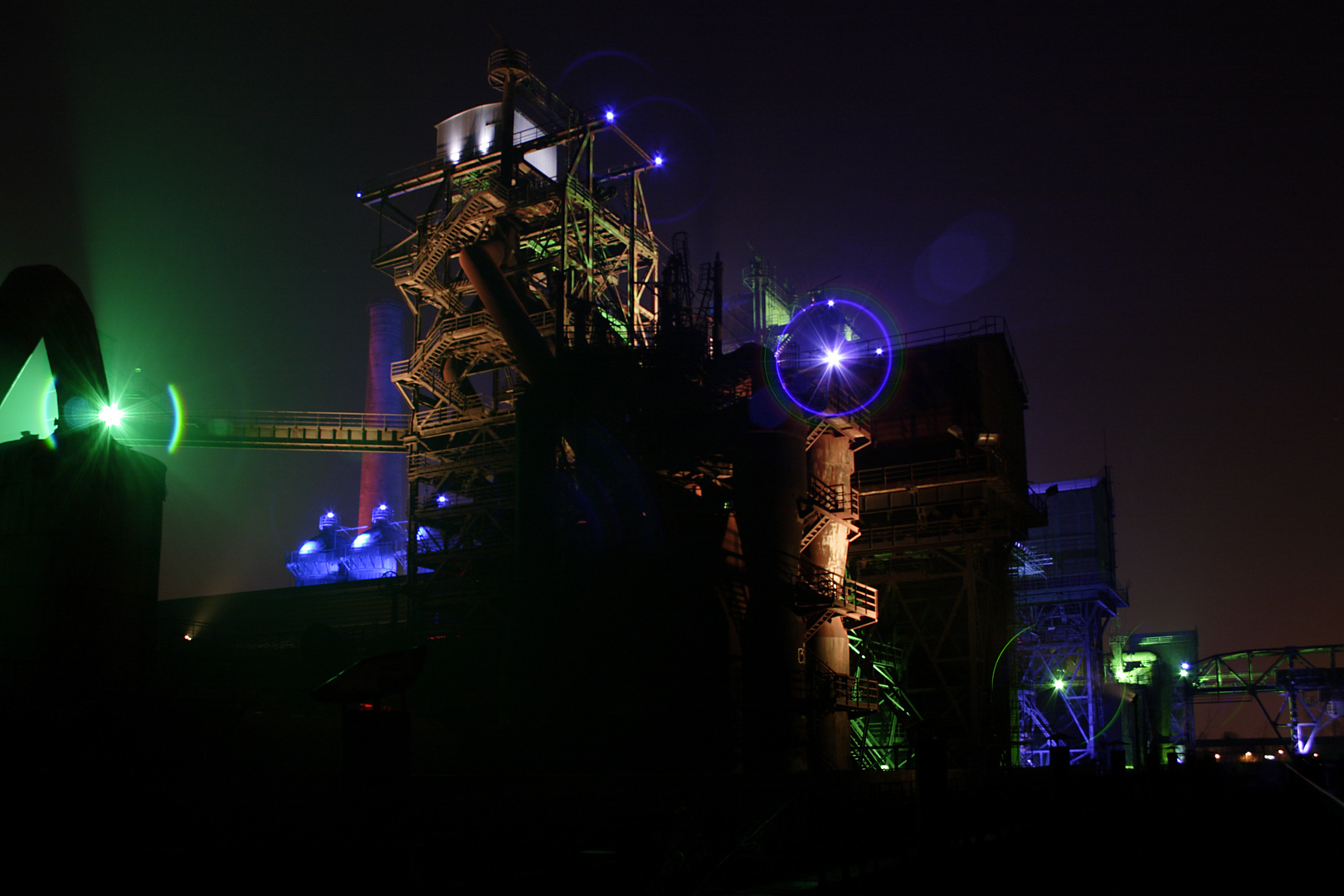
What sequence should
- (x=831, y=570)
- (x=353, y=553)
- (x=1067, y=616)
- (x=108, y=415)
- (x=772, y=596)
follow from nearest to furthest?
1. (x=108, y=415)
2. (x=772, y=596)
3. (x=831, y=570)
4. (x=1067, y=616)
5. (x=353, y=553)

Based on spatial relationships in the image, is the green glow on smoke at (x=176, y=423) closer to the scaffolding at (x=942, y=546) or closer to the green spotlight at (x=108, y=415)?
the green spotlight at (x=108, y=415)

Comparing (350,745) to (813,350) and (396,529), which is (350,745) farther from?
(396,529)

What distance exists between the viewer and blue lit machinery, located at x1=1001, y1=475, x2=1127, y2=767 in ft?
202

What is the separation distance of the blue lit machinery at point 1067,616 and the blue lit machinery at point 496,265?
2845 centimetres

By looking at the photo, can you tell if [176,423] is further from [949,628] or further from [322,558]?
[949,628]

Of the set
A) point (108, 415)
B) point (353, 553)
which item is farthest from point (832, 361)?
point (353, 553)

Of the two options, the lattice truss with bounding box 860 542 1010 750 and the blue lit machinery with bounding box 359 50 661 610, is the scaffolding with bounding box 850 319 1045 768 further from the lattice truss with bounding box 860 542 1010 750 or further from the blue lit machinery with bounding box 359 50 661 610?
the blue lit machinery with bounding box 359 50 661 610

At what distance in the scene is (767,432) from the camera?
115 feet

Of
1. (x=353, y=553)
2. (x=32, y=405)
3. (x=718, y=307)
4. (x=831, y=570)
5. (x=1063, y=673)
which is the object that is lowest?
(x=1063, y=673)

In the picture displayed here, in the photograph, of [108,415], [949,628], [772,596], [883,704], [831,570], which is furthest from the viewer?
[883,704]

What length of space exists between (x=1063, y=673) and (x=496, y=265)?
43.2 m

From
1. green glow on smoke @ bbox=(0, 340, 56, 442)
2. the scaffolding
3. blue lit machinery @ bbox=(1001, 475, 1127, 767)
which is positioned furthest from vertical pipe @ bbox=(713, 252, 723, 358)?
blue lit machinery @ bbox=(1001, 475, 1127, 767)

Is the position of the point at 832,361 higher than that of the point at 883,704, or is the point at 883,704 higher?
the point at 832,361

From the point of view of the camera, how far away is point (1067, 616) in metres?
66.6
